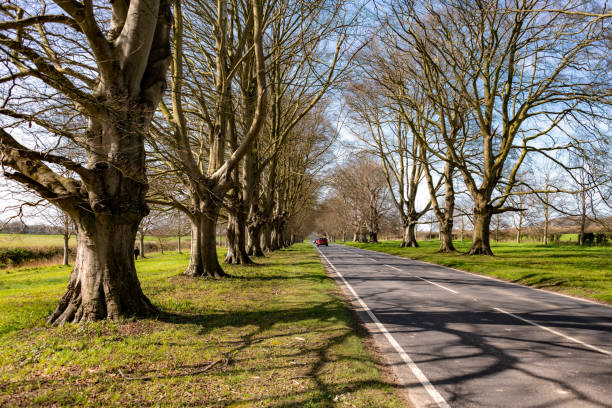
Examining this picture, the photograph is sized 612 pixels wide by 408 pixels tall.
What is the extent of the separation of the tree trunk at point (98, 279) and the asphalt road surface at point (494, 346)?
490cm

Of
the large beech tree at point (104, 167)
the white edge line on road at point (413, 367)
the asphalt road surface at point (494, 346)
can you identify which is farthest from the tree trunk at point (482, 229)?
the large beech tree at point (104, 167)

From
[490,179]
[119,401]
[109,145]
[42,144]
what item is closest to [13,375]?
[119,401]

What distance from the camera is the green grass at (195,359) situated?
3731 millimetres

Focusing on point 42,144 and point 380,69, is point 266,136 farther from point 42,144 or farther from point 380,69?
point 42,144

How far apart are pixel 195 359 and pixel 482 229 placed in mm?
20166

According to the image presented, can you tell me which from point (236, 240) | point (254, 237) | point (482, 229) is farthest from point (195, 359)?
point (482, 229)

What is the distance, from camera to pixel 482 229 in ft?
68.2

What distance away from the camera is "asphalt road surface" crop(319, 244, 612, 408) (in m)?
3.89

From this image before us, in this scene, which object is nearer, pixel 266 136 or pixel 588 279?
pixel 588 279

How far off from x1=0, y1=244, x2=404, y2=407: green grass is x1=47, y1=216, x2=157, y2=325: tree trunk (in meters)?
0.33

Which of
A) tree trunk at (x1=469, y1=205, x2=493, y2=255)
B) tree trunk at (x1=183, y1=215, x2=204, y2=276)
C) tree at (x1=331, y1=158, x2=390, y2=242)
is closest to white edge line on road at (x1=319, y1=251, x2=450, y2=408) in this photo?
tree trunk at (x1=183, y1=215, x2=204, y2=276)

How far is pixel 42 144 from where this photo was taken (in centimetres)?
545

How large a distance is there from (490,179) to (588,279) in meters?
9.23

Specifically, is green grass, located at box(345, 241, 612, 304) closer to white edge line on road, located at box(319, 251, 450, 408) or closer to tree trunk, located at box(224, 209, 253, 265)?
white edge line on road, located at box(319, 251, 450, 408)
